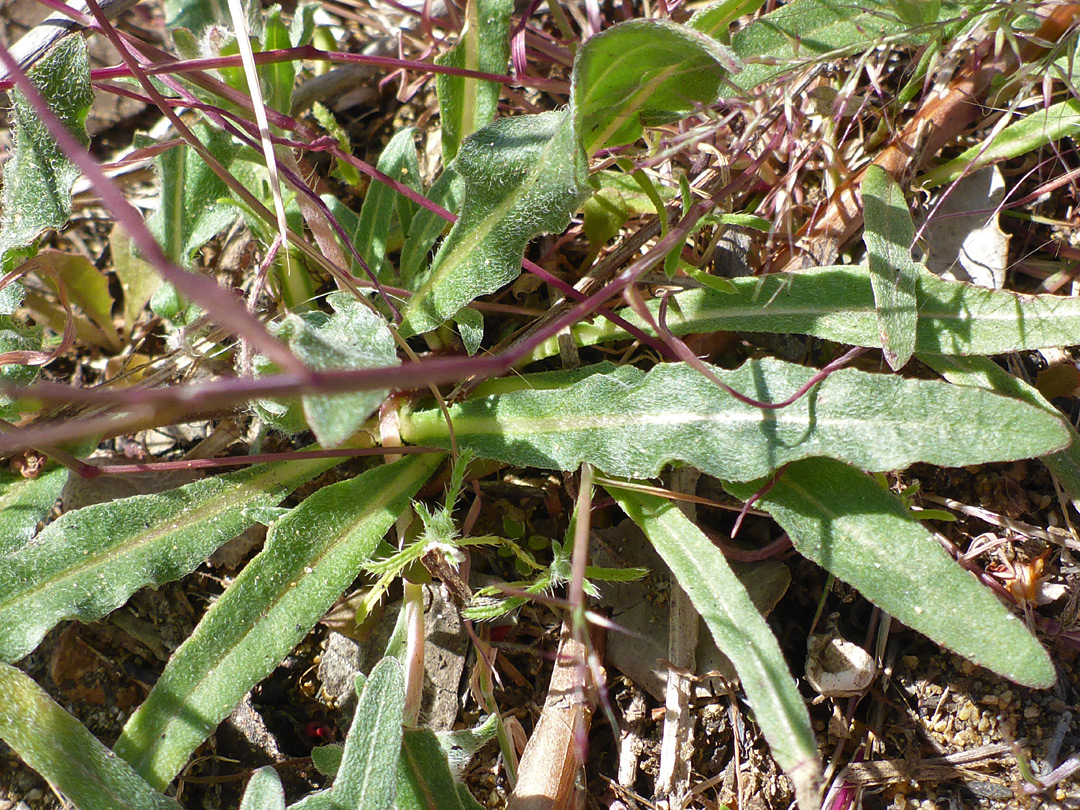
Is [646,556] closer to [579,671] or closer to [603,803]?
[579,671]

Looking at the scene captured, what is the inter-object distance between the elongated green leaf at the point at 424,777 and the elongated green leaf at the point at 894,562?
27.3 inches

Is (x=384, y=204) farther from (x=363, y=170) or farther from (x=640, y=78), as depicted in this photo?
(x=640, y=78)

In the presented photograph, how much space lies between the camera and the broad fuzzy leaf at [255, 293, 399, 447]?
39.7 inches

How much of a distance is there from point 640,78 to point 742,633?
0.94 m

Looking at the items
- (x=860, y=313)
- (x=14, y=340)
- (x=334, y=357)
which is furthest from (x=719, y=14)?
(x=14, y=340)

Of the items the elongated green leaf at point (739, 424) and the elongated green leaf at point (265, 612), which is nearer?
the elongated green leaf at point (739, 424)

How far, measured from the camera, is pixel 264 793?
1.25 m

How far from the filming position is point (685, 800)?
4.82 feet

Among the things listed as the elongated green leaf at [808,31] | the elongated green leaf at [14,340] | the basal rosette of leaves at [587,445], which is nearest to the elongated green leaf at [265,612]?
the basal rosette of leaves at [587,445]

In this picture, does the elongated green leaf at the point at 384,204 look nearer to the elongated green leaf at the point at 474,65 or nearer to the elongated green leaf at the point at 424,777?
the elongated green leaf at the point at 474,65

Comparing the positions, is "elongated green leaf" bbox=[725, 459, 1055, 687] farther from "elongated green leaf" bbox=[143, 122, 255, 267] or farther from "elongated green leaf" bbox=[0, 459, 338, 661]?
"elongated green leaf" bbox=[143, 122, 255, 267]

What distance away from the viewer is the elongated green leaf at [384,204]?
1.81 m

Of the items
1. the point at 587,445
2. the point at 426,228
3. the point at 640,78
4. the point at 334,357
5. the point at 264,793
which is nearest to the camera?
the point at 334,357

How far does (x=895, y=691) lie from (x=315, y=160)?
5.93ft
